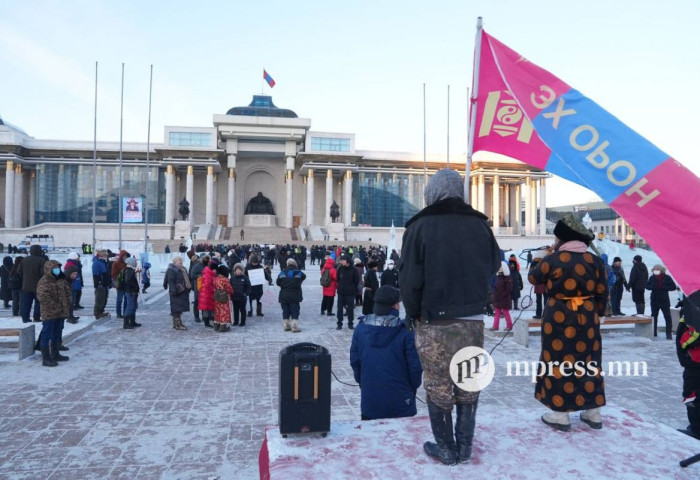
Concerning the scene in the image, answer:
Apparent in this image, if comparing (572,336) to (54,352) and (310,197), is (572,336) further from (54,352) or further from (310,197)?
(310,197)

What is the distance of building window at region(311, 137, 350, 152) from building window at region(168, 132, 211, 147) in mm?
11877

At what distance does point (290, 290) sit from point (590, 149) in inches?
291

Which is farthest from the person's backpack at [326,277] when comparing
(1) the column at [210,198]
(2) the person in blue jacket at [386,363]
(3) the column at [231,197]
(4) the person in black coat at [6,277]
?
(3) the column at [231,197]

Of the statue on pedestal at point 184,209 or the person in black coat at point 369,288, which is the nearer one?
the person in black coat at point 369,288

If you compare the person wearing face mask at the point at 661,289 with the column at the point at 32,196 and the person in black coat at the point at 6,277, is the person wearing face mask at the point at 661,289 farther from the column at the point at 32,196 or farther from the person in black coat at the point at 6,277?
the column at the point at 32,196

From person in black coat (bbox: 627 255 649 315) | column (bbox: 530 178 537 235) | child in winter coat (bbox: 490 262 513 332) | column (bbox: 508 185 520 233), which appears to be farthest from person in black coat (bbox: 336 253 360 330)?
column (bbox: 508 185 520 233)

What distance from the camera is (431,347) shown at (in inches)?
111

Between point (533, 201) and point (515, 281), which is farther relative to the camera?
point (533, 201)

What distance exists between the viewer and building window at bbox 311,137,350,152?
54.9 m

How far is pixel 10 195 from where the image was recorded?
49.9 m

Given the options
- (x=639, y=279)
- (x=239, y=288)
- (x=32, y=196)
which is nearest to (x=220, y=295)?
(x=239, y=288)

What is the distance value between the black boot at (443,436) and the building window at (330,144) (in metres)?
53.5

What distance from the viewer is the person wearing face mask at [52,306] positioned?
712cm

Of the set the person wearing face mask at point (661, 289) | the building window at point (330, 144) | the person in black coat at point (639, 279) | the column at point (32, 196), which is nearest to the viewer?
the person wearing face mask at point (661, 289)
